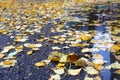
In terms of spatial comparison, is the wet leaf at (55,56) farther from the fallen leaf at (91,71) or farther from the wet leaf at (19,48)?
the wet leaf at (19,48)

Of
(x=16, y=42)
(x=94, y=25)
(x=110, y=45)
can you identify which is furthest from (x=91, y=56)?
(x=94, y=25)

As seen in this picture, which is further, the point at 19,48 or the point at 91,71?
the point at 19,48

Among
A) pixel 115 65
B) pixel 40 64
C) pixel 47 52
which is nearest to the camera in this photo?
pixel 115 65

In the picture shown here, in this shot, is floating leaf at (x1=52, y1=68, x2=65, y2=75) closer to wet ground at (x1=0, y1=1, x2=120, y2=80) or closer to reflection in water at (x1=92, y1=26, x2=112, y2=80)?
wet ground at (x1=0, y1=1, x2=120, y2=80)

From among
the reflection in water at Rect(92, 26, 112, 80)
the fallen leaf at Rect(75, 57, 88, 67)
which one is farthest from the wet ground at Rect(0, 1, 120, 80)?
the fallen leaf at Rect(75, 57, 88, 67)

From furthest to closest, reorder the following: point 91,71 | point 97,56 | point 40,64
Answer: point 97,56 → point 40,64 → point 91,71

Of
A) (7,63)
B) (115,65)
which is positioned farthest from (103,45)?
(7,63)

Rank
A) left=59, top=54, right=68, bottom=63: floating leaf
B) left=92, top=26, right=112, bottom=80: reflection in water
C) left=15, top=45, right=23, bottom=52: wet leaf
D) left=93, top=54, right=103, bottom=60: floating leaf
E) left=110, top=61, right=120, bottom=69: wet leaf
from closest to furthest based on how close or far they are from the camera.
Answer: left=92, top=26, right=112, bottom=80: reflection in water → left=110, top=61, right=120, bottom=69: wet leaf → left=59, top=54, right=68, bottom=63: floating leaf → left=93, top=54, right=103, bottom=60: floating leaf → left=15, top=45, right=23, bottom=52: wet leaf

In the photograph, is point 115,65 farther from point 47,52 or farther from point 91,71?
point 47,52

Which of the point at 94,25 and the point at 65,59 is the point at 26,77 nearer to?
the point at 65,59

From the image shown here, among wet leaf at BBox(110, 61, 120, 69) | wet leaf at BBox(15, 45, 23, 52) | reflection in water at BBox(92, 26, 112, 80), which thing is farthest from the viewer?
wet leaf at BBox(15, 45, 23, 52)

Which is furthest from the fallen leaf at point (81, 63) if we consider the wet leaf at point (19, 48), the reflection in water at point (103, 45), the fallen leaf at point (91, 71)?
the wet leaf at point (19, 48)

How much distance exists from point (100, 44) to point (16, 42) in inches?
48.2

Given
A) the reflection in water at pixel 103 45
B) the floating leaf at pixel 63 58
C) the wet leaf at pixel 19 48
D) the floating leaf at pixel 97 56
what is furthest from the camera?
the wet leaf at pixel 19 48
